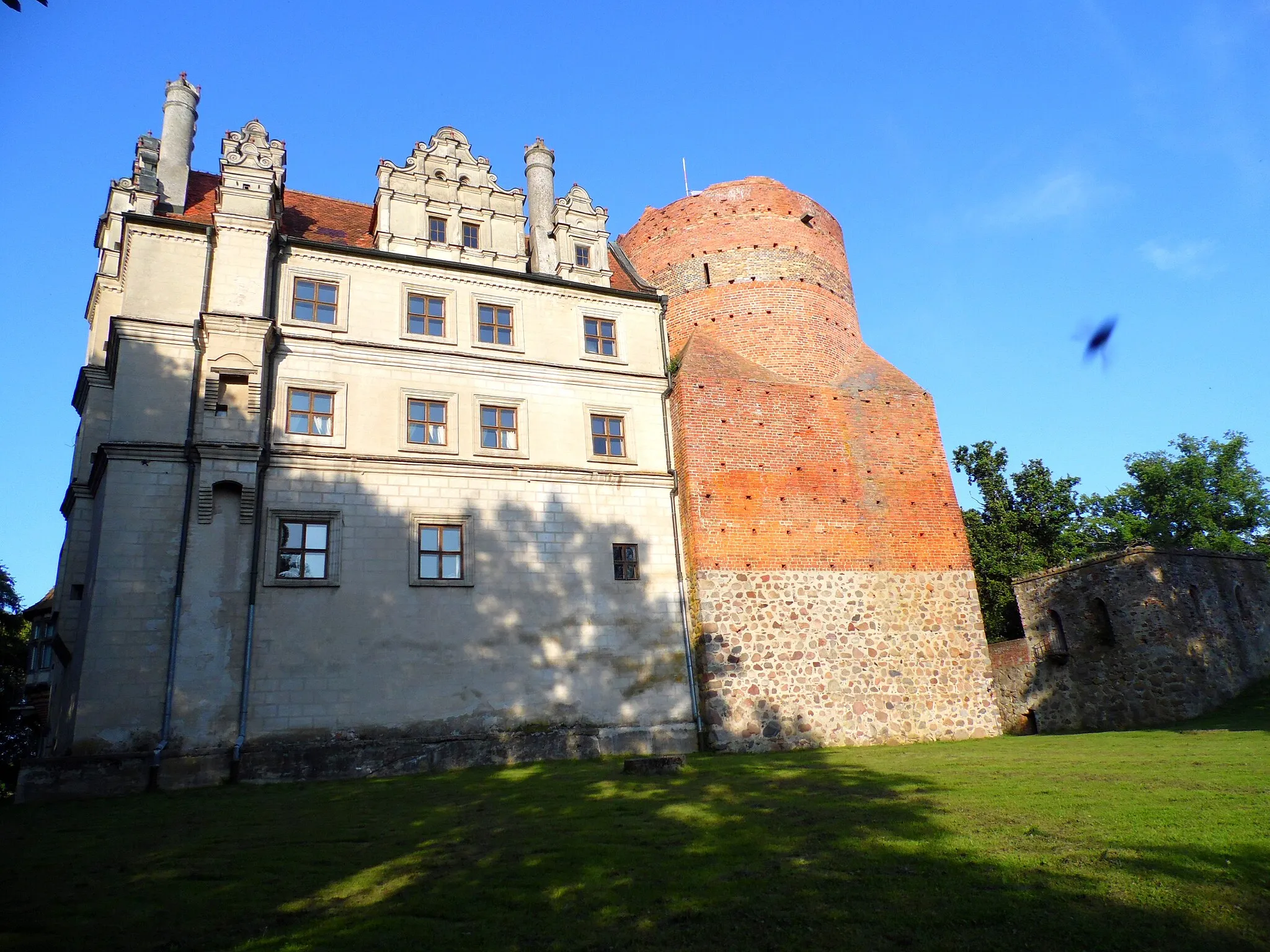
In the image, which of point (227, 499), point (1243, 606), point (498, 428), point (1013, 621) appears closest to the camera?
point (227, 499)

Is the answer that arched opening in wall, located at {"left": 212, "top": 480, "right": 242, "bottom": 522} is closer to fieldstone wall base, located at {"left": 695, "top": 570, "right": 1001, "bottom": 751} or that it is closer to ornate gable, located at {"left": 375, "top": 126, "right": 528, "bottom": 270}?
ornate gable, located at {"left": 375, "top": 126, "right": 528, "bottom": 270}

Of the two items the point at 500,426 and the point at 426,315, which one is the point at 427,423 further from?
the point at 426,315

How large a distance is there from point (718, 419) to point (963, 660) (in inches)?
385

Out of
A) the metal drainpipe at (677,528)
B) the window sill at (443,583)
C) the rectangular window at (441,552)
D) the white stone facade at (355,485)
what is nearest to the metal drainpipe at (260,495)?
the white stone facade at (355,485)

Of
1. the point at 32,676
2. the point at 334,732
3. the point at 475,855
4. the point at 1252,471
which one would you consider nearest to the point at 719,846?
the point at 475,855

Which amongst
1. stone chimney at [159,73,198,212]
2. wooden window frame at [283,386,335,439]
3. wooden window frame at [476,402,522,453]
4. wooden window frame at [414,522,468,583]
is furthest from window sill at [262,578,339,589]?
stone chimney at [159,73,198,212]

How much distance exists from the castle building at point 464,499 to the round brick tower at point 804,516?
0.30 ft

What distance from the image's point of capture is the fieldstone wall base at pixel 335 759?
50.6 feet

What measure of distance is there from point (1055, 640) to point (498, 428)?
19.7 meters

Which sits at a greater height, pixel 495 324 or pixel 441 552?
pixel 495 324

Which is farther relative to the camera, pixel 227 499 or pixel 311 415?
pixel 311 415

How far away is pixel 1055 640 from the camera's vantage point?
89.6ft

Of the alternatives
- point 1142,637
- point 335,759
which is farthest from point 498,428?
point 1142,637

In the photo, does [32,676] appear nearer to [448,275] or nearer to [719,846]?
[448,275]
